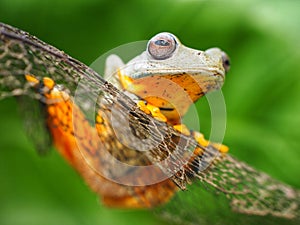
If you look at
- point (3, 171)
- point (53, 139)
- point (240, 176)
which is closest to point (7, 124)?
point (3, 171)

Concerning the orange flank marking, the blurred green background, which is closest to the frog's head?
the orange flank marking

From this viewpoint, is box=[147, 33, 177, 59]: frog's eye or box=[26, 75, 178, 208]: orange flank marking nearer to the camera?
box=[147, 33, 177, 59]: frog's eye

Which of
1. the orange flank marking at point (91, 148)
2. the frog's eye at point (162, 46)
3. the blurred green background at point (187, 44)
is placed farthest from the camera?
the blurred green background at point (187, 44)

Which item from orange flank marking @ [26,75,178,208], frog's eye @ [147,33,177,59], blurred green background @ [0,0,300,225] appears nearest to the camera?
frog's eye @ [147,33,177,59]

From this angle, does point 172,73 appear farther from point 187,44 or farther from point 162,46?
point 187,44

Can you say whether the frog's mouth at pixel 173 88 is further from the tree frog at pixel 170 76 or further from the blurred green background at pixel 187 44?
the blurred green background at pixel 187 44

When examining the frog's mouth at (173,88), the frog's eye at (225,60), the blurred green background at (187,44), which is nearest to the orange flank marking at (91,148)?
the frog's mouth at (173,88)

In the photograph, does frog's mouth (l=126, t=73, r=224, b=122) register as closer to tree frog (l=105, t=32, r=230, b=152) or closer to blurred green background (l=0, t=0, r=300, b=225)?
tree frog (l=105, t=32, r=230, b=152)

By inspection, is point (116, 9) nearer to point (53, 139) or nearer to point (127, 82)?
point (53, 139)
